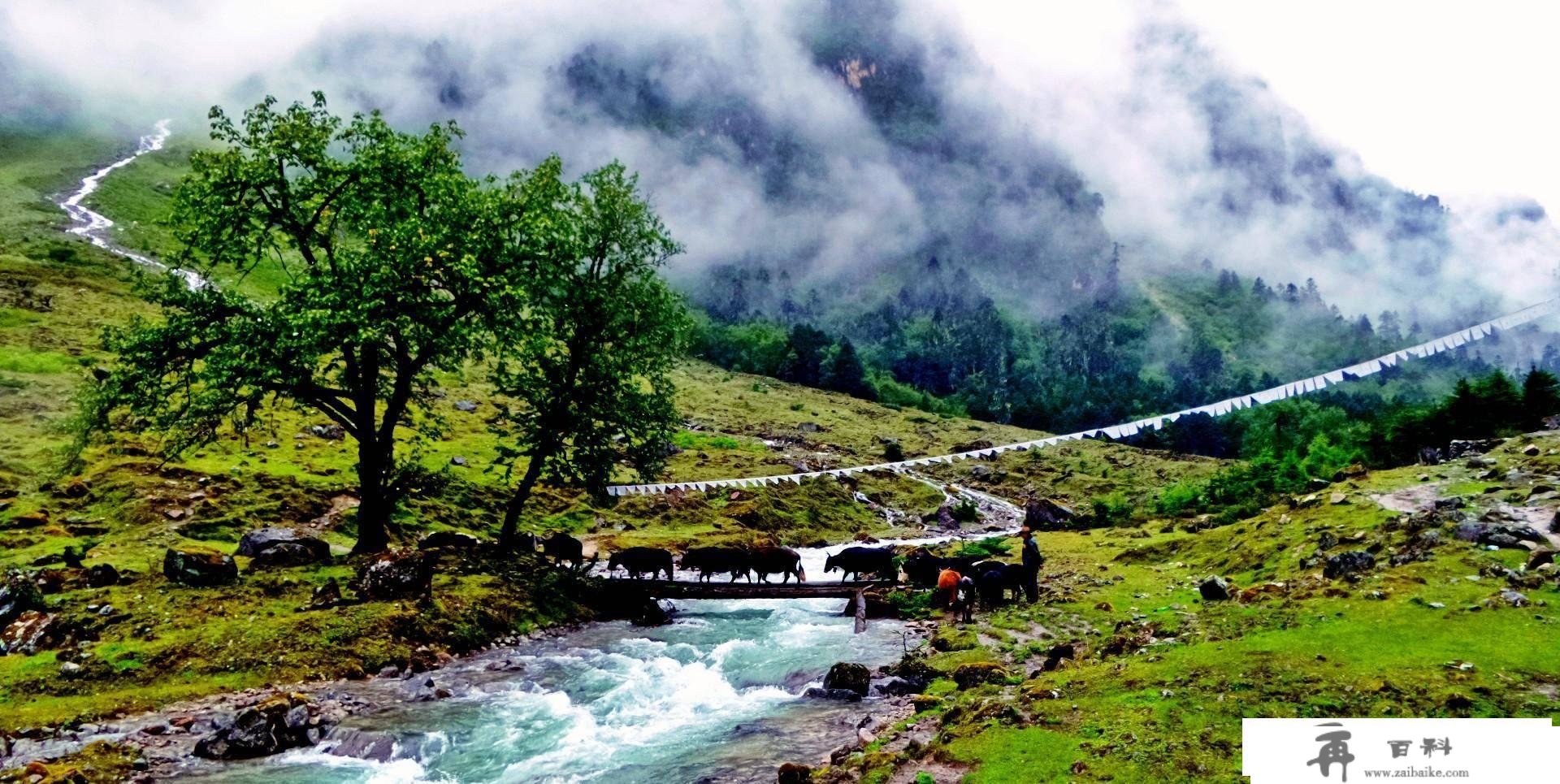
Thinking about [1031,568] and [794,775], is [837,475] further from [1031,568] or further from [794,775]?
[794,775]

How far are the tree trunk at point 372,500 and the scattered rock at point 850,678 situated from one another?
15945 mm

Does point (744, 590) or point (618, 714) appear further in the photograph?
A: point (744, 590)

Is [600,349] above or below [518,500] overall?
above

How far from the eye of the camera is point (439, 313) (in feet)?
77.2

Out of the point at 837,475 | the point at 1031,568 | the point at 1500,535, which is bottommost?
the point at 1031,568

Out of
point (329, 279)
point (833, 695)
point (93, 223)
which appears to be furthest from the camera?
point (93, 223)

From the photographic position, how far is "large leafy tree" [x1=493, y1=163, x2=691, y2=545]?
27547 mm

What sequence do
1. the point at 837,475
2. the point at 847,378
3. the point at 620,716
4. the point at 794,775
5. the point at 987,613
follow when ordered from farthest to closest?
1. the point at 847,378
2. the point at 837,475
3. the point at 987,613
4. the point at 620,716
5. the point at 794,775

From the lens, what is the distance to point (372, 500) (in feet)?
81.8

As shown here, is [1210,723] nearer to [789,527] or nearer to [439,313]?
[439,313]

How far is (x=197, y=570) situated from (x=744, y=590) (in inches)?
620

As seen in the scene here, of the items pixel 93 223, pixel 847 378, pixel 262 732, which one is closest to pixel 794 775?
pixel 262 732

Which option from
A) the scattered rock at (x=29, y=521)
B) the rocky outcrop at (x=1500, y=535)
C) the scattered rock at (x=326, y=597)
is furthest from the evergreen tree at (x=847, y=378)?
the scattered rock at (x=326, y=597)

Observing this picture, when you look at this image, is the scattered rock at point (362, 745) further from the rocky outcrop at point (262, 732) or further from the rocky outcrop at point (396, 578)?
the rocky outcrop at point (396, 578)
